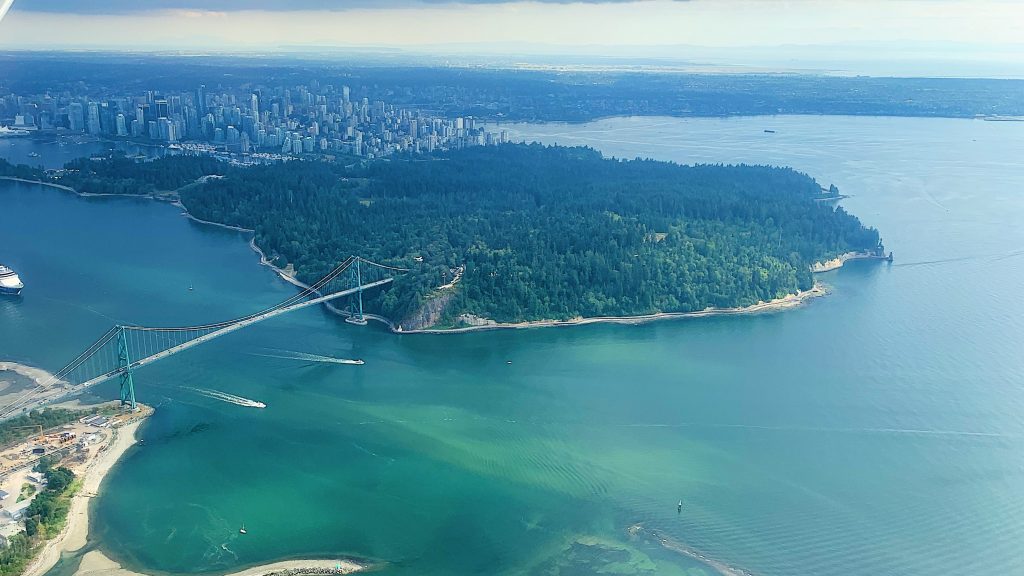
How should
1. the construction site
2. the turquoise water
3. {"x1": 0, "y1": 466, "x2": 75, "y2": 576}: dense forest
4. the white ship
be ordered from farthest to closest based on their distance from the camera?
1. the white ship
2. the construction site
3. the turquoise water
4. {"x1": 0, "y1": 466, "x2": 75, "y2": 576}: dense forest

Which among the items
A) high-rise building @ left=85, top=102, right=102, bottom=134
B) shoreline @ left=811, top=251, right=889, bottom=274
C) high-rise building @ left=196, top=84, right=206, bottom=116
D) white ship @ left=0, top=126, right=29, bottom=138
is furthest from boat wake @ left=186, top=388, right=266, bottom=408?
high-rise building @ left=196, top=84, right=206, bottom=116

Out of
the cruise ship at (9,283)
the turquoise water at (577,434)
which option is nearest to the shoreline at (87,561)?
the turquoise water at (577,434)

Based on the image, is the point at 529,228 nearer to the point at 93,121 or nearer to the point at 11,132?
the point at 93,121

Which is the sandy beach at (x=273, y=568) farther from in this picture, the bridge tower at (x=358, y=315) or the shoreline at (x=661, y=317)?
the bridge tower at (x=358, y=315)

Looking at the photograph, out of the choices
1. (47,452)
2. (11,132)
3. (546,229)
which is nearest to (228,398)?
(47,452)

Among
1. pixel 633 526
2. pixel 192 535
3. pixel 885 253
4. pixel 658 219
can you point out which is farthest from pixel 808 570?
pixel 885 253

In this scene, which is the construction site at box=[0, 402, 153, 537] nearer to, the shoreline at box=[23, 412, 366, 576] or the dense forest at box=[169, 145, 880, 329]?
the shoreline at box=[23, 412, 366, 576]

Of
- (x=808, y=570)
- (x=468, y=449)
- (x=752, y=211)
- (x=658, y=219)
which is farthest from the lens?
(x=752, y=211)

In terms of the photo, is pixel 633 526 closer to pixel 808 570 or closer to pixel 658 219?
pixel 808 570
